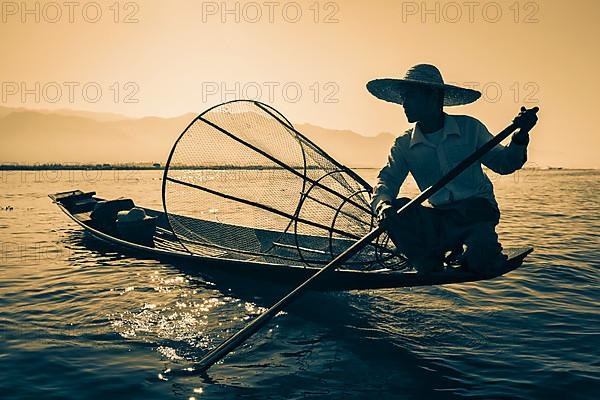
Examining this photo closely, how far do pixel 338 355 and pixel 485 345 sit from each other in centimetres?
177

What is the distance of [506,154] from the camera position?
3.77m

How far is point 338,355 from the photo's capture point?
4801mm

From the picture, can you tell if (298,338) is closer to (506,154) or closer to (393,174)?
(393,174)

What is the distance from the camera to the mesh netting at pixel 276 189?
660 centimetres

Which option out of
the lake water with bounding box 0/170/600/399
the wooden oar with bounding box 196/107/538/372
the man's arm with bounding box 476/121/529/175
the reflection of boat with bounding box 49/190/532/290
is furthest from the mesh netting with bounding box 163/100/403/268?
the man's arm with bounding box 476/121/529/175

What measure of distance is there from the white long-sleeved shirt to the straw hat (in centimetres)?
23

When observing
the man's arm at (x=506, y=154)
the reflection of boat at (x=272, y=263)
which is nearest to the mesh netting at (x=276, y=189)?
the reflection of boat at (x=272, y=263)

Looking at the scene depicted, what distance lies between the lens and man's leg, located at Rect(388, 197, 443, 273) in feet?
13.4

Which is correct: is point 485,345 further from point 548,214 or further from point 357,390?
point 548,214

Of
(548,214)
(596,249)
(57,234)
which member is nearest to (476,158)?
(596,249)

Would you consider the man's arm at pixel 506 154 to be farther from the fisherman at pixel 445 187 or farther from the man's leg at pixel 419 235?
the man's leg at pixel 419 235

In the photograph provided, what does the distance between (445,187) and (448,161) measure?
0.25 meters

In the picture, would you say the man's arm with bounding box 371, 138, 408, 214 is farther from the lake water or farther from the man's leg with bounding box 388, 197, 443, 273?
the lake water

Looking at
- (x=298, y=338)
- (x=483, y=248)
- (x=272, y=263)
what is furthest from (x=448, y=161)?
(x=272, y=263)
